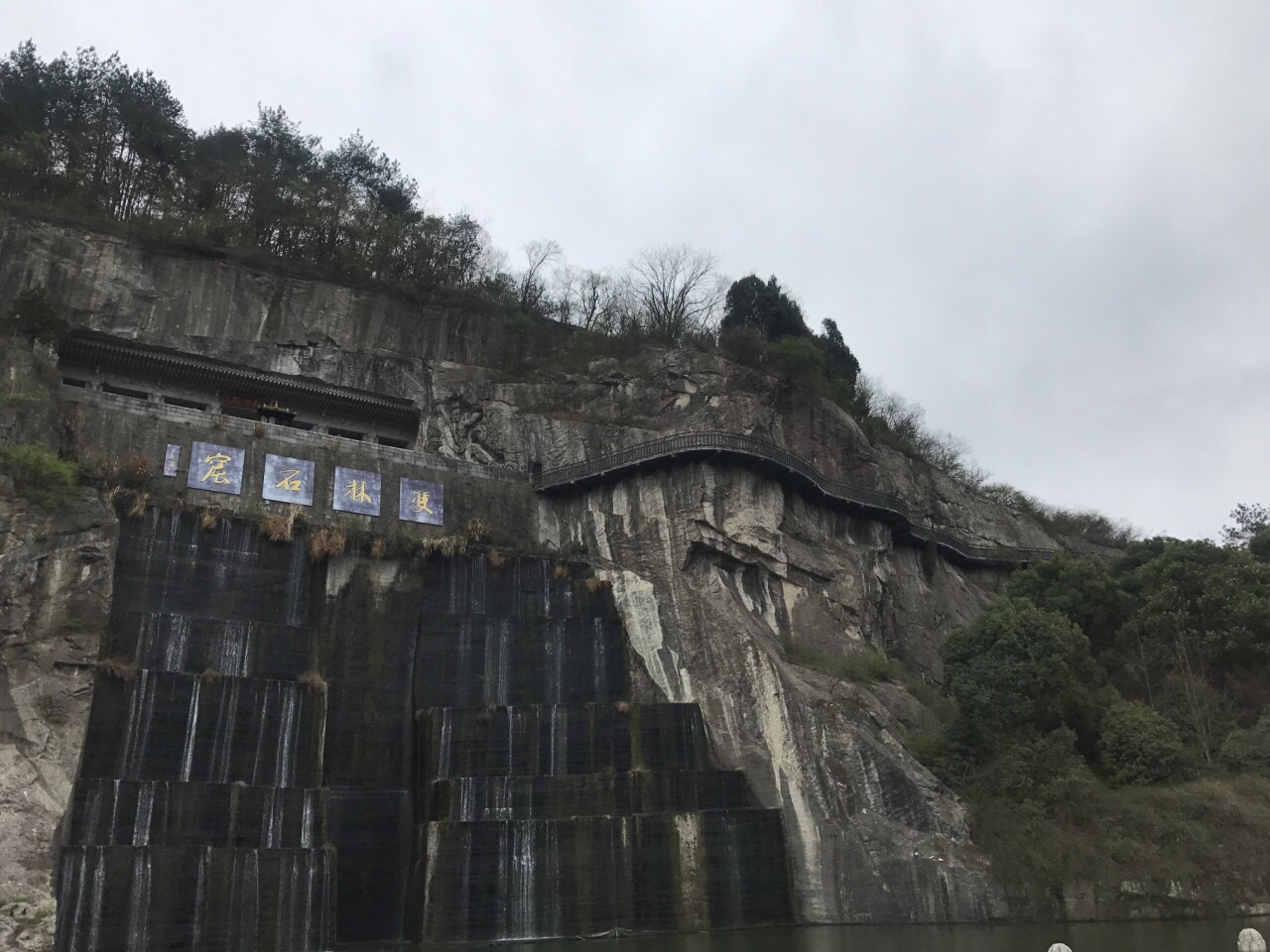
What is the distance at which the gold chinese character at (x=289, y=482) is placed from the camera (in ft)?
93.7

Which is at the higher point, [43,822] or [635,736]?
[635,736]

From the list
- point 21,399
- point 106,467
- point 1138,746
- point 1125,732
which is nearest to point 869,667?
point 1125,732

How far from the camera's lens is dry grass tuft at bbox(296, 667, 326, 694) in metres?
23.4

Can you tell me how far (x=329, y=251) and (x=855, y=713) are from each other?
91.0 ft

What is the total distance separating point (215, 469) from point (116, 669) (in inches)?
310

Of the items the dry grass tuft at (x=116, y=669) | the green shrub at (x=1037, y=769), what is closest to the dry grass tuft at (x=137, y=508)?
the dry grass tuft at (x=116, y=669)

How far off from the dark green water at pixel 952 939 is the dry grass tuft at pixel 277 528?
12.3 metres

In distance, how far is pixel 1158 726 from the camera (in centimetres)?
2528

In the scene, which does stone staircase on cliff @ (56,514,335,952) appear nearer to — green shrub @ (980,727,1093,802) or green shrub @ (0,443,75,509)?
green shrub @ (0,443,75,509)

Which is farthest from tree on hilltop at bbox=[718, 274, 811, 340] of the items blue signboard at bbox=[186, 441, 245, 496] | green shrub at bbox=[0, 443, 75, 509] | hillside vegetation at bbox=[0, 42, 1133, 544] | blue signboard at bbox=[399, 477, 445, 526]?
green shrub at bbox=[0, 443, 75, 509]

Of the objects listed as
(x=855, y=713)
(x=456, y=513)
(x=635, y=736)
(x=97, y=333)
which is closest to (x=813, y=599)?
(x=855, y=713)

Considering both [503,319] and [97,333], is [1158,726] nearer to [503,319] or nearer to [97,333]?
[503,319]

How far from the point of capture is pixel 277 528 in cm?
2673

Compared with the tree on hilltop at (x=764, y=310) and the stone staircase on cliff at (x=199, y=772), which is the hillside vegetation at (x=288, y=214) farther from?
the stone staircase on cliff at (x=199, y=772)
